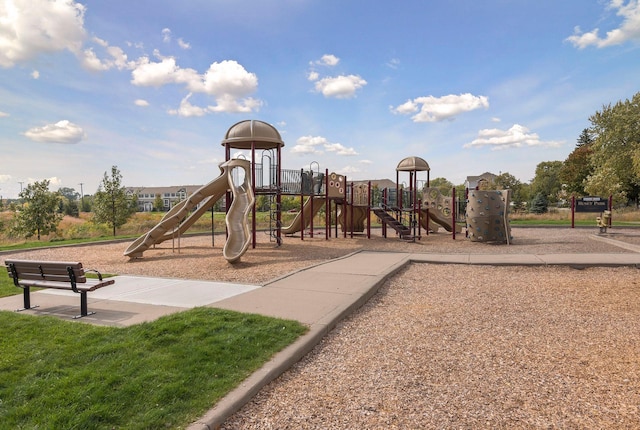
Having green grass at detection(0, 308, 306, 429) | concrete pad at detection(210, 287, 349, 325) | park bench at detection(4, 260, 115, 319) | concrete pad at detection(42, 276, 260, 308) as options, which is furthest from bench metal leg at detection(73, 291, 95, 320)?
concrete pad at detection(210, 287, 349, 325)

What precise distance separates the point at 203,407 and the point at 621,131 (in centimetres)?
5244

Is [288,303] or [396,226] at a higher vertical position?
[396,226]

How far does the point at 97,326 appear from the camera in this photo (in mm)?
5141

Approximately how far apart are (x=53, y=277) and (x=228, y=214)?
6.68 metres

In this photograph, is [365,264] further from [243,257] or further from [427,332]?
[427,332]

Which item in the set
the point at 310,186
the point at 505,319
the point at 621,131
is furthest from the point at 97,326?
the point at 621,131

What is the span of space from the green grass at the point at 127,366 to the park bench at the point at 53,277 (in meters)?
0.62

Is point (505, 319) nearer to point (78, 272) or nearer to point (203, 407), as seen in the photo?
point (203, 407)

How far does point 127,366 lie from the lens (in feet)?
12.8

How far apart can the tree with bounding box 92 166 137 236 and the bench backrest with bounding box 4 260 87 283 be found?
20141mm

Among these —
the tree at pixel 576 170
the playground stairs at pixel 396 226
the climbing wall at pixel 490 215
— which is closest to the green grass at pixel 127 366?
the playground stairs at pixel 396 226

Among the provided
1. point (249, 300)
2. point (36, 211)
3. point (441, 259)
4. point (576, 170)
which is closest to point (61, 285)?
point (249, 300)

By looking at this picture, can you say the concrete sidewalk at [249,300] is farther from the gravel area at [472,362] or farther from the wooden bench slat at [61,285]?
the wooden bench slat at [61,285]

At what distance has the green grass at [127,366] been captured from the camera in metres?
3.20
